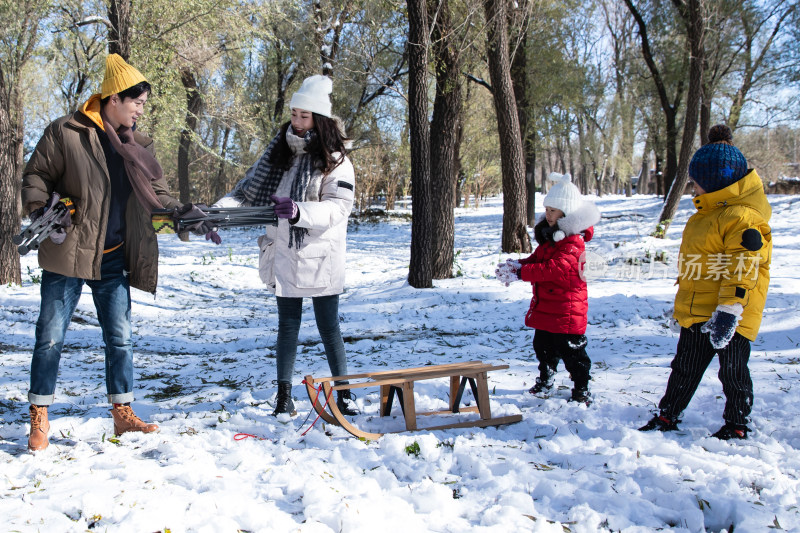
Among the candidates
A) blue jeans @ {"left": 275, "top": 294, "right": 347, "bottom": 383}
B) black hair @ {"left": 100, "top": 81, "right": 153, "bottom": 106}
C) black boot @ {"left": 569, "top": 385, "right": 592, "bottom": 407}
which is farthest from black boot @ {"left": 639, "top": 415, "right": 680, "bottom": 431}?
black hair @ {"left": 100, "top": 81, "right": 153, "bottom": 106}

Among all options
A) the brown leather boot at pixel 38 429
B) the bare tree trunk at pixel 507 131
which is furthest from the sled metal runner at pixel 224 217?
the bare tree trunk at pixel 507 131

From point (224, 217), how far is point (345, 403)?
145 centimetres

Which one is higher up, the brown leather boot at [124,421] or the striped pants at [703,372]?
the striped pants at [703,372]

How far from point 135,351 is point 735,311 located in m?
5.55

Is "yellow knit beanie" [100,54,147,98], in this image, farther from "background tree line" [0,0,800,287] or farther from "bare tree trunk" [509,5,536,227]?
"bare tree trunk" [509,5,536,227]

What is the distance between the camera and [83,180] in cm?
306

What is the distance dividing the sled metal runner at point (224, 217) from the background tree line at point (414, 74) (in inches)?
202

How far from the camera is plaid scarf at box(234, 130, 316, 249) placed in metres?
3.49

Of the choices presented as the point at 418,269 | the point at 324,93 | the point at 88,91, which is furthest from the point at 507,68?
the point at 88,91

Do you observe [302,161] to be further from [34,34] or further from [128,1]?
[34,34]

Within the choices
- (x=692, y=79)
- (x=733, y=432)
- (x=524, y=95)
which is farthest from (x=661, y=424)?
(x=524, y=95)

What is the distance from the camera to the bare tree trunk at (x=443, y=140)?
8.93 metres

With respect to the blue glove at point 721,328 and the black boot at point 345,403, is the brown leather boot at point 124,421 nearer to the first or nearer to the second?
the black boot at point 345,403

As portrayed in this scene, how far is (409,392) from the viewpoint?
11.3 feet
